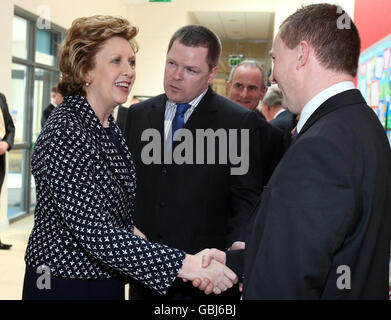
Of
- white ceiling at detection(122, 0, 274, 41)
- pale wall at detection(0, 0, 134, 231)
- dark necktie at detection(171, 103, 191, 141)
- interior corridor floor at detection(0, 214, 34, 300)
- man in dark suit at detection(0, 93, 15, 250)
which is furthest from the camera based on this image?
white ceiling at detection(122, 0, 274, 41)

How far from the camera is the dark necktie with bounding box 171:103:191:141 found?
2359 mm

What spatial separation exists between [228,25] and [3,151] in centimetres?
970

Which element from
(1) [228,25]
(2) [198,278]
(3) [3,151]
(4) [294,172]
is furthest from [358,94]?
(1) [228,25]

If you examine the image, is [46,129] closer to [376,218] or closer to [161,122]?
[161,122]

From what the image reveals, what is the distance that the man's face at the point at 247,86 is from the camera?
377 cm

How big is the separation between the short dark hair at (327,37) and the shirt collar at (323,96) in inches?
1.7

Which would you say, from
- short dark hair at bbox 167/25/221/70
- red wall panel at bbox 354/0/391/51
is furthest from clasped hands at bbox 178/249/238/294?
red wall panel at bbox 354/0/391/51

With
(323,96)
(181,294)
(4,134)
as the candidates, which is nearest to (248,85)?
(181,294)

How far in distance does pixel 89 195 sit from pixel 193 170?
751 mm

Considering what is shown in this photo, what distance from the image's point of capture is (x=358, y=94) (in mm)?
1260

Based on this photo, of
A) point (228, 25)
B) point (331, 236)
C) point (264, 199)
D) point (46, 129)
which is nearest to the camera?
point (331, 236)

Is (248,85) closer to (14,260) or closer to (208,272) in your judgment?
(208,272)

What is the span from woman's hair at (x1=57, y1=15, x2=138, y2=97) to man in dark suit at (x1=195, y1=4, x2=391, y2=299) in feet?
2.53

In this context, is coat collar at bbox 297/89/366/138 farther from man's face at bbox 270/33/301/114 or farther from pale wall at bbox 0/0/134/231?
pale wall at bbox 0/0/134/231
